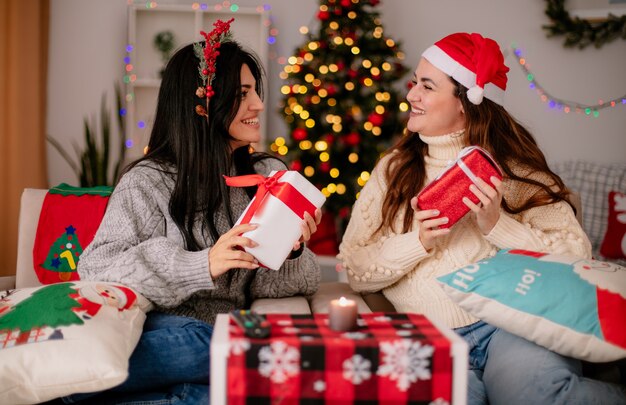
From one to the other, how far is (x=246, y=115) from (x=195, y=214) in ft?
1.11

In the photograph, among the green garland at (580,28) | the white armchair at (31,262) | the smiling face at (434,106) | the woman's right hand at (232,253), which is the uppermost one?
the green garland at (580,28)

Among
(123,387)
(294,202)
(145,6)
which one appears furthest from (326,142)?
(123,387)

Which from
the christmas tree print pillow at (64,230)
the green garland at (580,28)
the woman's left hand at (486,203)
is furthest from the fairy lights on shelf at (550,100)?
the christmas tree print pillow at (64,230)

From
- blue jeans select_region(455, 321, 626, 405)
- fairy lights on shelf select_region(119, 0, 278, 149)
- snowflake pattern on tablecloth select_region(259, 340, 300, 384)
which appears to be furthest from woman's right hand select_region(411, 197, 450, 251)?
fairy lights on shelf select_region(119, 0, 278, 149)

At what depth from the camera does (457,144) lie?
2.14 metres

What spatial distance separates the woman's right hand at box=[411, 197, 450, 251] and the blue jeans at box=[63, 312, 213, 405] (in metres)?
0.65

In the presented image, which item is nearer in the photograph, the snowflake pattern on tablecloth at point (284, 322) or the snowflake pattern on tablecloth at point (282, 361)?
the snowflake pattern on tablecloth at point (282, 361)

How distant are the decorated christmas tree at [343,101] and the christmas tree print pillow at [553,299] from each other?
92.7 inches

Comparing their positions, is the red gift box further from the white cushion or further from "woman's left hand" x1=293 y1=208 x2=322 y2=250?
the white cushion

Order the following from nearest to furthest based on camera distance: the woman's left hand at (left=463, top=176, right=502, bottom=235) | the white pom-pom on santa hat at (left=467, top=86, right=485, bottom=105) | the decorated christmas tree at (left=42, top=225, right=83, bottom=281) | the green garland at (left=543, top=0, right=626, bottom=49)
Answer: the woman's left hand at (left=463, top=176, right=502, bottom=235), the white pom-pom on santa hat at (left=467, top=86, right=485, bottom=105), the decorated christmas tree at (left=42, top=225, right=83, bottom=281), the green garland at (left=543, top=0, right=626, bottom=49)

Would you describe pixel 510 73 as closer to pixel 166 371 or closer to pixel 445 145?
pixel 445 145

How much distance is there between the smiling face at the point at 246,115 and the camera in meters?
2.07

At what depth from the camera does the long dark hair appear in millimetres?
2020

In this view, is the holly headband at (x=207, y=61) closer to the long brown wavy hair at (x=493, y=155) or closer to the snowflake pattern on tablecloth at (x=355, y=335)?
the long brown wavy hair at (x=493, y=155)
